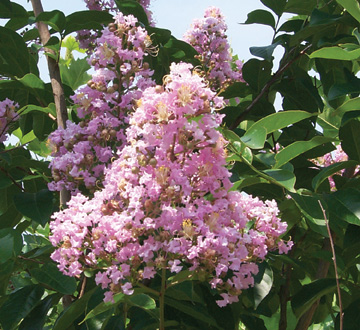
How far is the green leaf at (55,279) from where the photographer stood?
1.26 m

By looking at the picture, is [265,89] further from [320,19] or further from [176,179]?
[176,179]

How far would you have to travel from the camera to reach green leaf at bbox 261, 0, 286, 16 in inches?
66.7

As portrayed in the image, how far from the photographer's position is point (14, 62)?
1667mm

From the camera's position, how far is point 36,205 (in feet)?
4.67

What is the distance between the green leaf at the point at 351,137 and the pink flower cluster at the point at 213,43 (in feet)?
1.90

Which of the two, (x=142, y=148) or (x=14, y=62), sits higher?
(x=14, y=62)

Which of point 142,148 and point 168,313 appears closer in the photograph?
point 142,148

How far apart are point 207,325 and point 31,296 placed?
436 mm

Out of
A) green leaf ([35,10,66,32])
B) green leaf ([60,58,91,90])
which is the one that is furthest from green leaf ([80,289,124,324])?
green leaf ([60,58,91,90])

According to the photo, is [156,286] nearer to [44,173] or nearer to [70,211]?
[70,211]

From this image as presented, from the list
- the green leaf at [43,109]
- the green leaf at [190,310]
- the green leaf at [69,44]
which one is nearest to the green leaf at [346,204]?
the green leaf at [190,310]

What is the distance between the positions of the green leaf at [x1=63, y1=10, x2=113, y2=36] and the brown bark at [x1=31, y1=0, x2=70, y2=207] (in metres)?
0.11

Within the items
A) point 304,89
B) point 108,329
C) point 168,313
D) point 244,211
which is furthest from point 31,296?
point 304,89

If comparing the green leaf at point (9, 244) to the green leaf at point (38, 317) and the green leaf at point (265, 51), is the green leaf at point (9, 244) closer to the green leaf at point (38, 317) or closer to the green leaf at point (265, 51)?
the green leaf at point (38, 317)
